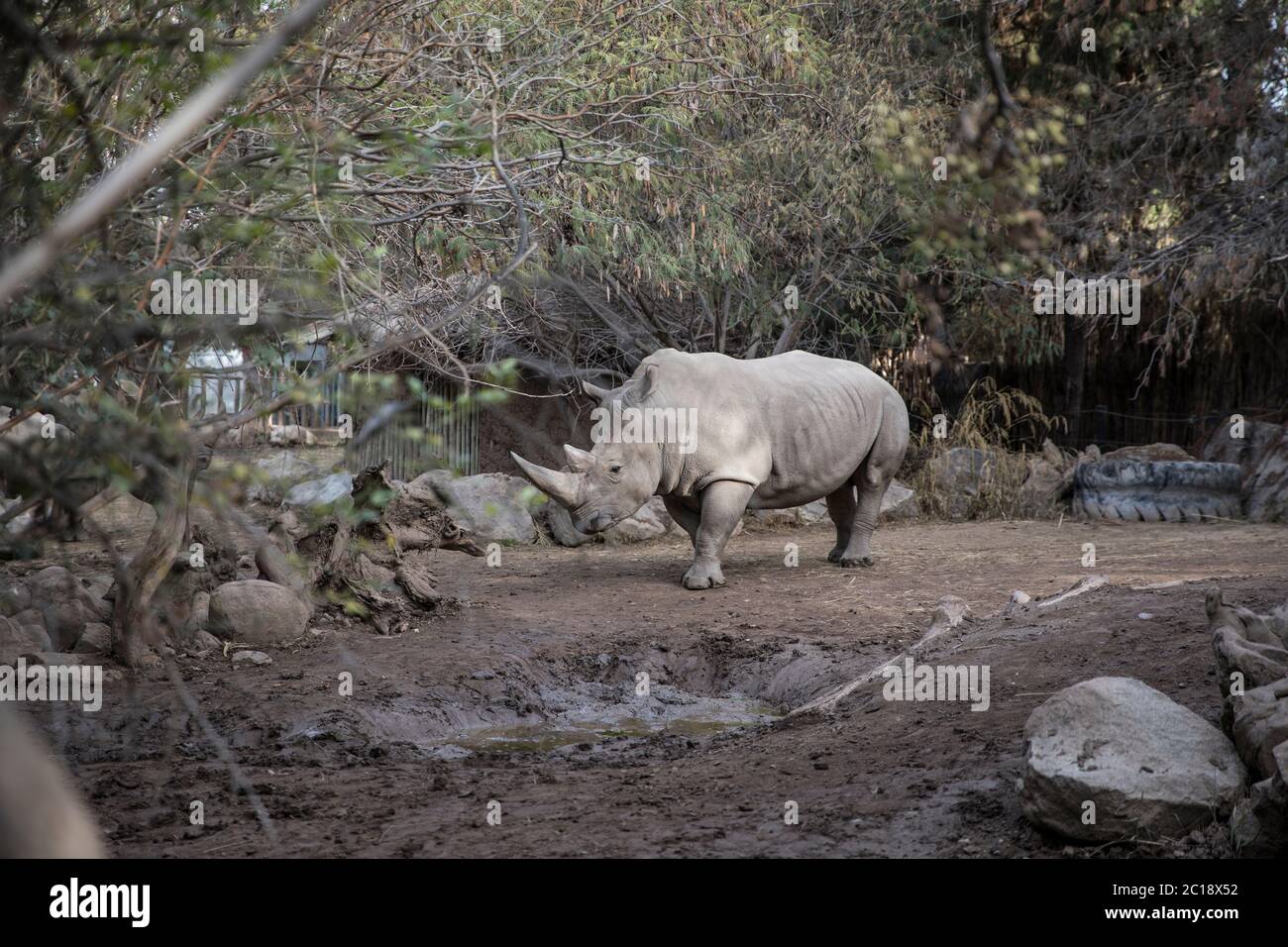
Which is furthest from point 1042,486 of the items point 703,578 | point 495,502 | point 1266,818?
point 1266,818

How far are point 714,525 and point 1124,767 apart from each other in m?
5.32

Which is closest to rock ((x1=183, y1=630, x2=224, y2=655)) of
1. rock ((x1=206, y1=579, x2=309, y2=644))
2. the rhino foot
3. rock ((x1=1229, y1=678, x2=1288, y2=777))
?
rock ((x1=206, y1=579, x2=309, y2=644))

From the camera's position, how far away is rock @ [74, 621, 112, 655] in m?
5.95

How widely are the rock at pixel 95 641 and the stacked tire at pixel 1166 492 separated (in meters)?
9.27

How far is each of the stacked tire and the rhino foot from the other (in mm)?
5307

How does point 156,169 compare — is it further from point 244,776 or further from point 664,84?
point 664,84

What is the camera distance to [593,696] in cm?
632

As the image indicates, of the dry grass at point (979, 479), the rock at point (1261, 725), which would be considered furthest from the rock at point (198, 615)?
the dry grass at point (979, 479)

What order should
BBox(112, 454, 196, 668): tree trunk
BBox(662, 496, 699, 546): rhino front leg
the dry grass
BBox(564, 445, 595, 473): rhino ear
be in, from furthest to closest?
1. the dry grass
2. BBox(662, 496, 699, 546): rhino front leg
3. BBox(564, 445, 595, 473): rhino ear
4. BBox(112, 454, 196, 668): tree trunk

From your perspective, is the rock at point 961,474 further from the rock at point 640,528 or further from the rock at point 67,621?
the rock at point 67,621

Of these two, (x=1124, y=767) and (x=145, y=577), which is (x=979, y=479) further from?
(x=1124, y=767)

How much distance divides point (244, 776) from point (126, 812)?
0.53 meters

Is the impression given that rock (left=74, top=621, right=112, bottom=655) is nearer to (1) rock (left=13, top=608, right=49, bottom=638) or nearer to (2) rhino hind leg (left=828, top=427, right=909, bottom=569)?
(1) rock (left=13, top=608, right=49, bottom=638)

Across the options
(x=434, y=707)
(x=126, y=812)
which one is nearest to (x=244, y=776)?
(x=126, y=812)
